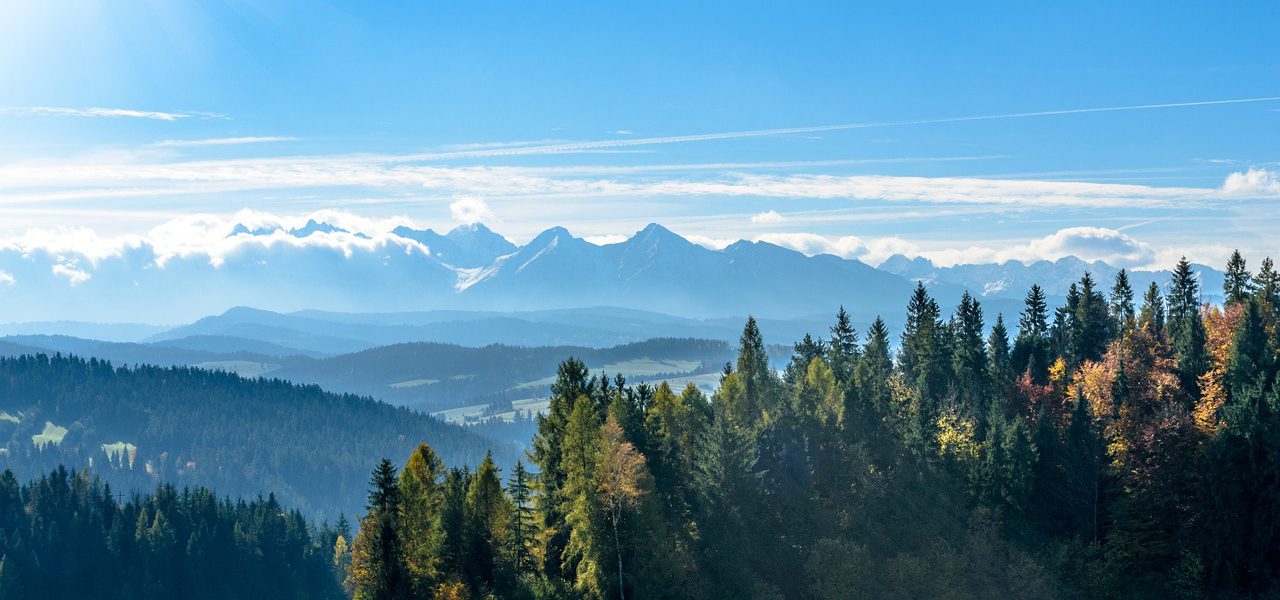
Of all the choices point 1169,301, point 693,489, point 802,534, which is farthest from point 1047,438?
point 1169,301

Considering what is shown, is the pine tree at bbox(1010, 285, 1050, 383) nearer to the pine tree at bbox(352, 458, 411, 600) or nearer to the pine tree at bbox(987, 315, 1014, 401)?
the pine tree at bbox(987, 315, 1014, 401)

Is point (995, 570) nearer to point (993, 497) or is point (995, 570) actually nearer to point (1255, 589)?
point (993, 497)

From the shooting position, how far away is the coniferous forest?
2995 inches

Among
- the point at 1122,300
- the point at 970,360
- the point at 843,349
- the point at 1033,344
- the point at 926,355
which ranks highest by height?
the point at 1122,300

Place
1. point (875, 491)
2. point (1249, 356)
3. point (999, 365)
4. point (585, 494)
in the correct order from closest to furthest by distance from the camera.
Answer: point (585, 494) < point (875, 491) < point (1249, 356) < point (999, 365)

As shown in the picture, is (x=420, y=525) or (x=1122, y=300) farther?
(x=1122, y=300)

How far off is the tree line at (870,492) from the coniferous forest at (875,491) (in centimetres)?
18

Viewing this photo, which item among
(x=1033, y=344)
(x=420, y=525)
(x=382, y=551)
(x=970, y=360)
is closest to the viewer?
(x=382, y=551)

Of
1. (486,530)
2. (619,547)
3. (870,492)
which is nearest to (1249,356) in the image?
(870,492)

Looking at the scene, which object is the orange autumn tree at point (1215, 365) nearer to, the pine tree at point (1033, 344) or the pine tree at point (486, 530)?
the pine tree at point (1033, 344)

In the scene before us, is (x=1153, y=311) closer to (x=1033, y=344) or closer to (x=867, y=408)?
(x=1033, y=344)

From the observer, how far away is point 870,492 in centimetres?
9712

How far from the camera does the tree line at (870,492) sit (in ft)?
249

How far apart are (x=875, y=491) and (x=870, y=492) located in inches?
26.2
